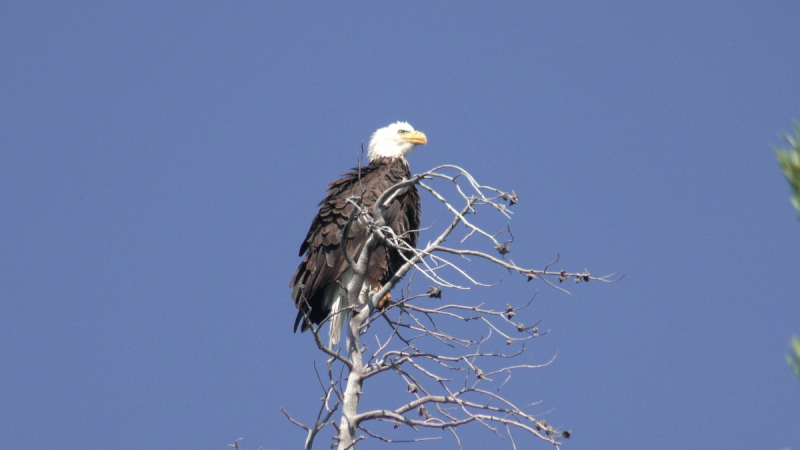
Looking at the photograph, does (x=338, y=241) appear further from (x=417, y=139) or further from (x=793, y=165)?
(x=793, y=165)

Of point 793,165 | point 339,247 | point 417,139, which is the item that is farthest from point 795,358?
point 417,139

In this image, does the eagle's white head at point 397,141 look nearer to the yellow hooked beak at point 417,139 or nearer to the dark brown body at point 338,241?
the yellow hooked beak at point 417,139

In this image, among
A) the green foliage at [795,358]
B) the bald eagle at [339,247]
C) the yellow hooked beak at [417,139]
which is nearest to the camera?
the green foliage at [795,358]

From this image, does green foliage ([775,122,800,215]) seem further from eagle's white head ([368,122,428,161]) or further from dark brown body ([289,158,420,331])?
eagle's white head ([368,122,428,161])

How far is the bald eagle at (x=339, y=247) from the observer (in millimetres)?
6465

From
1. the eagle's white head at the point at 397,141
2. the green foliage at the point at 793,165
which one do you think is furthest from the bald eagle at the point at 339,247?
the green foliage at the point at 793,165

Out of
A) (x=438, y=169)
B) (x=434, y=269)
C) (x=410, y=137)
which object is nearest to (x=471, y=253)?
(x=434, y=269)

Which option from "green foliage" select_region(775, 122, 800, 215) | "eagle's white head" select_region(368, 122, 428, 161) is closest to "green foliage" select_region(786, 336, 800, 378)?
"green foliage" select_region(775, 122, 800, 215)

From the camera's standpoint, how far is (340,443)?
4.43 meters

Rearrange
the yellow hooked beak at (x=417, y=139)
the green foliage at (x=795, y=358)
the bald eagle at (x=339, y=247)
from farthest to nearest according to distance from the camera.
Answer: the yellow hooked beak at (x=417, y=139) < the bald eagle at (x=339, y=247) < the green foliage at (x=795, y=358)

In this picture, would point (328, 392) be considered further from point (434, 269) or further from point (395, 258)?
point (395, 258)

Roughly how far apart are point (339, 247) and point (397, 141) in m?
1.91

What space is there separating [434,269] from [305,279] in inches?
97.6

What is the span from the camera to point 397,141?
807cm
